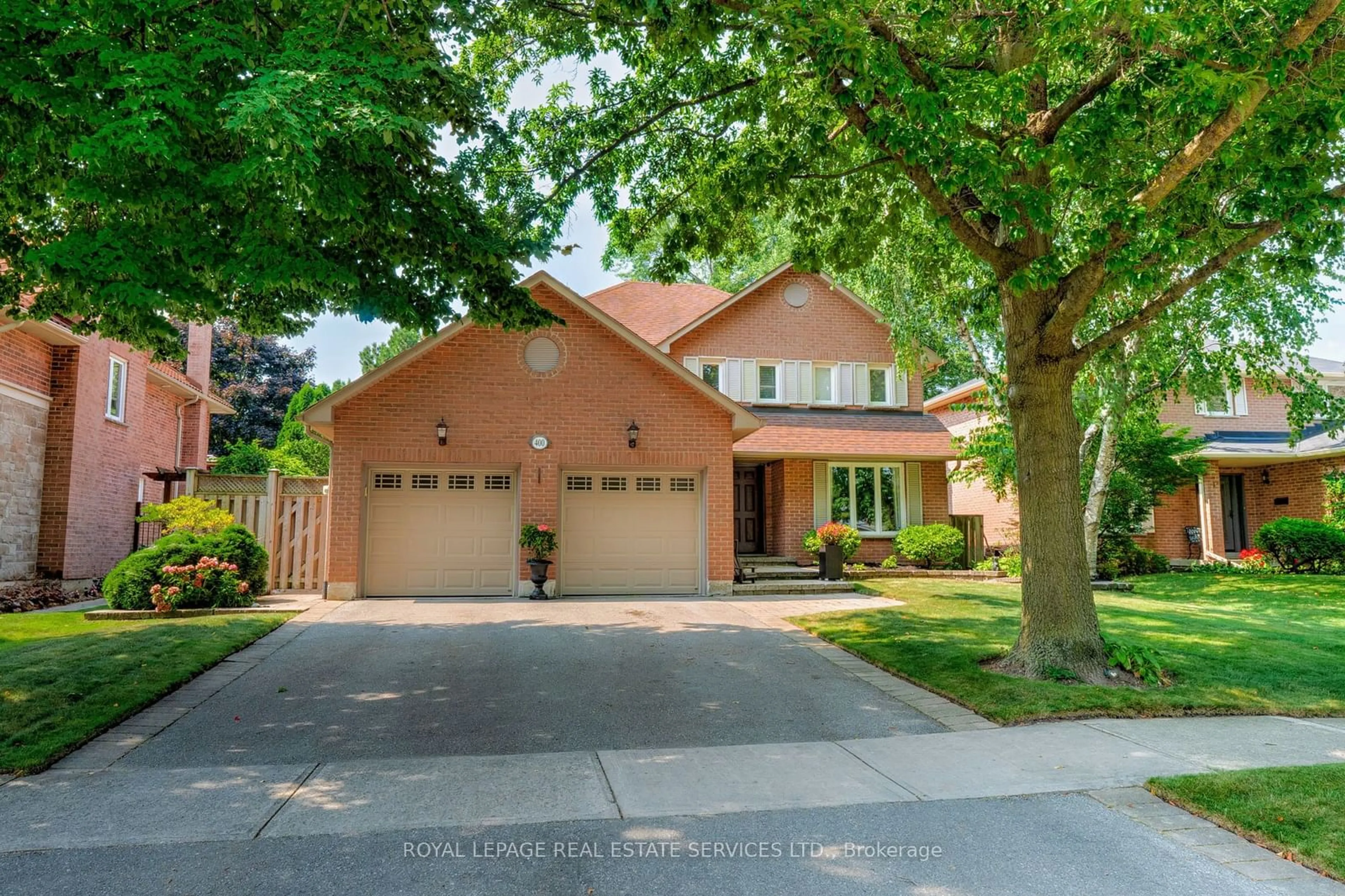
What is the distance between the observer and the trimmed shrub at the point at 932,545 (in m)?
18.4

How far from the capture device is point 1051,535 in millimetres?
8047

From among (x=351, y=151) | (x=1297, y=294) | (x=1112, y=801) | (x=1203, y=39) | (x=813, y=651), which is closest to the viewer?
(x=1112, y=801)

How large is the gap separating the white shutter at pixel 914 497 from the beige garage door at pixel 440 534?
10031 mm

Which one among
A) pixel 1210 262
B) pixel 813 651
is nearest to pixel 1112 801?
pixel 813 651

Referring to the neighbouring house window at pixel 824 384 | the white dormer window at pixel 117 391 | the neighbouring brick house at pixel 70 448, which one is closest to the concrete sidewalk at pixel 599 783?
the neighbouring brick house at pixel 70 448

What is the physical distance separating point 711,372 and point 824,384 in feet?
9.72

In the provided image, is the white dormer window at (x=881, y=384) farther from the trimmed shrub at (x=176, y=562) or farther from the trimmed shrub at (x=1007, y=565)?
the trimmed shrub at (x=176, y=562)

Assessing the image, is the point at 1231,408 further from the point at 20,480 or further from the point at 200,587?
the point at 20,480

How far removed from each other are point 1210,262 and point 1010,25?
3093mm

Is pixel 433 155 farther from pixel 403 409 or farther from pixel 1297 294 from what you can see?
pixel 1297 294

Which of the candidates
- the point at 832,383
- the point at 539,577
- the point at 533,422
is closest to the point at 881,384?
the point at 832,383

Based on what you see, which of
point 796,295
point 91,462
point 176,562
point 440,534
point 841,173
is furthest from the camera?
point 796,295

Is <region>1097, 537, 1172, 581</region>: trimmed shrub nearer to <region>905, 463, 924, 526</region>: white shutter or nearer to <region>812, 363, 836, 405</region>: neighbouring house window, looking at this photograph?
<region>905, 463, 924, 526</region>: white shutter

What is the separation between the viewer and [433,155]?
27.1 feet
